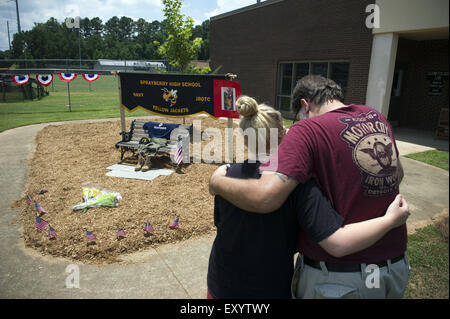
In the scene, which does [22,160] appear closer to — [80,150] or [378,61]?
[80,150]

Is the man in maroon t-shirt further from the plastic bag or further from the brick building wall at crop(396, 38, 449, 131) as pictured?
the brick building wall at crop(396, 38, 449, 131)

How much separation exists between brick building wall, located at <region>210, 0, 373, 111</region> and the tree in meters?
5.43

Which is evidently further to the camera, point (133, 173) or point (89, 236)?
point (133, 173)

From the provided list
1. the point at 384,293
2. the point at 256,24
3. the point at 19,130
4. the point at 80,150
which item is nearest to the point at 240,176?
the point at 384,293

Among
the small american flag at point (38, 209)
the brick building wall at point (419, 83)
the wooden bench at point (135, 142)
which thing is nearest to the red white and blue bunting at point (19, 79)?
the wooden bench at point (135, 142)

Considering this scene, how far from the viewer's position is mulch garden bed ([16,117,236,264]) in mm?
3834

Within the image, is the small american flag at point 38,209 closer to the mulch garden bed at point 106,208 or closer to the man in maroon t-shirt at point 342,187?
the mulch garden bed at point 106,208

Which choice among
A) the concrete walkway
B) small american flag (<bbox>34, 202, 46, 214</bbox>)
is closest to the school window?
the concrete walkway

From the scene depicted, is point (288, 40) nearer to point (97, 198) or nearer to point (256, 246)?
point (97, 198)

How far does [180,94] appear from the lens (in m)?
7.68

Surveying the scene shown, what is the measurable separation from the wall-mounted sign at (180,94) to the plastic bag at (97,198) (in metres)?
3.19

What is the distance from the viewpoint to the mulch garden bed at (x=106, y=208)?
383 cm

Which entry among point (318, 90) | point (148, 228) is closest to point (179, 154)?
point (148, 228)

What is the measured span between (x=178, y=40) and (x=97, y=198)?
802cm
